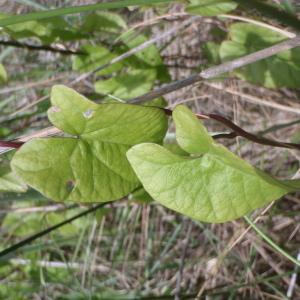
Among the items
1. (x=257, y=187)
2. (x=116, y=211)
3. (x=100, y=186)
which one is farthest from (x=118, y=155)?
(x=116, y=211)

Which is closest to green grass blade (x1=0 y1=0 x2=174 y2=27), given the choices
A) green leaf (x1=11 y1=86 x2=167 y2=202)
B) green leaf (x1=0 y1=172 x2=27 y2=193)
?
green leaf (x1=11 y1=86 x2=167 y2=202)

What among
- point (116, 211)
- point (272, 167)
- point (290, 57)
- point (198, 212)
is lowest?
point (116, 211)

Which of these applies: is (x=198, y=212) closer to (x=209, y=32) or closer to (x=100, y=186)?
(x=100, y=186)

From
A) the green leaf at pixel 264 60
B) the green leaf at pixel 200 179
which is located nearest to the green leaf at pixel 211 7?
the green leaf at pixel 264 60

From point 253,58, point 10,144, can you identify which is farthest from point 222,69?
point 10,144

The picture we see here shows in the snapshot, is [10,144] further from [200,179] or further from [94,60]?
[94,60]

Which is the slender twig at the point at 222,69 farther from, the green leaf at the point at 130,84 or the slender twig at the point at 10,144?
the green leaf at the point at 130,84
